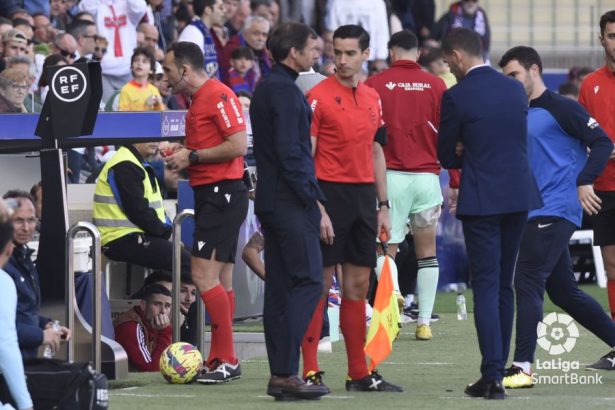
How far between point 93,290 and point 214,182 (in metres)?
1.02

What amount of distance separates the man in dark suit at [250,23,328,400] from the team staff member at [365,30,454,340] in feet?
11.3

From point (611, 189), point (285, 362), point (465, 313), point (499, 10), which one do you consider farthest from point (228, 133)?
point (499, 10)

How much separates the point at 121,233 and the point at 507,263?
3624 millimetres

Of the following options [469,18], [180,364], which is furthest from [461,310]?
[469,18]

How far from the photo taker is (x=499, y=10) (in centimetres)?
2920

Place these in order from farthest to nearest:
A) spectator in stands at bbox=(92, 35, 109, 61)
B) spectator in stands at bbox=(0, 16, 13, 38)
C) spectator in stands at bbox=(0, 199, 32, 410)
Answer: spectator in stands at bbox=(92, 35, 109, 61) < spectator in stands at bbox=(0, 16, 13, 38) < spectator in stands at bbox=(0, 199, 32, 410)

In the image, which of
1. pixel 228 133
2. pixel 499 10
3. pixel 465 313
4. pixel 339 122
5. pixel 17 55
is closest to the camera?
pixel 339 122

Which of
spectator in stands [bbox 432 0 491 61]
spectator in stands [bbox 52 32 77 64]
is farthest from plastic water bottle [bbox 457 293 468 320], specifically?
spectator in stands [bbox 432 0 491 61]

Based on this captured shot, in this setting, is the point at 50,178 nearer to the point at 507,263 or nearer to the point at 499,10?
the point at 507,263

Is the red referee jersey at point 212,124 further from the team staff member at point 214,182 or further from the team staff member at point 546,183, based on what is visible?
the team staff member at point 546,183

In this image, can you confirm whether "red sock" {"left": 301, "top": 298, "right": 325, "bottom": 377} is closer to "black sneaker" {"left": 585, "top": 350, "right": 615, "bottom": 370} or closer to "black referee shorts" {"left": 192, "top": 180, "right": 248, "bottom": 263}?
"black referee shorts" {"left": 192, "top": 180, "right": 248, "bottom": 263}

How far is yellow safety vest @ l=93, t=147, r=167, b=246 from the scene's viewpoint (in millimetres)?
11336

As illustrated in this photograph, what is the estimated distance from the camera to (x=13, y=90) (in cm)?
1346

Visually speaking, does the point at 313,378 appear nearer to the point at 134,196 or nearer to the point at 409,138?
the point at 134,196
